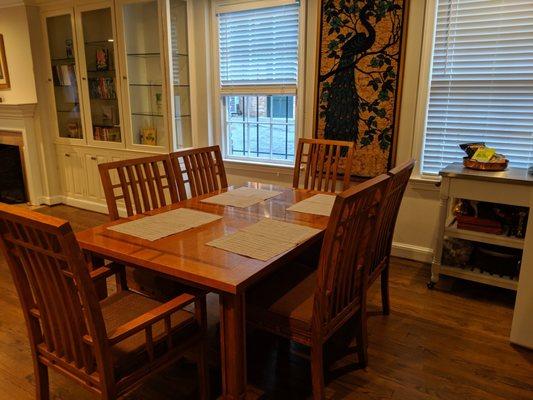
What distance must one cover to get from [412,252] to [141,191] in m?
2.15

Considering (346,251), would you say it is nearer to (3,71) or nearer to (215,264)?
(215,264)

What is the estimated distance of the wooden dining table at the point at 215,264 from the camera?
140cm

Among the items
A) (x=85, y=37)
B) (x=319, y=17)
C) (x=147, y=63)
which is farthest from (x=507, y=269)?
(x=85, y=37)

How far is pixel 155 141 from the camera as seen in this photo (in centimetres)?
408

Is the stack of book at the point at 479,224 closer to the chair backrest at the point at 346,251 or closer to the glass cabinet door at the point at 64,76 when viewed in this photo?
the chair backrest at the point at 346,251

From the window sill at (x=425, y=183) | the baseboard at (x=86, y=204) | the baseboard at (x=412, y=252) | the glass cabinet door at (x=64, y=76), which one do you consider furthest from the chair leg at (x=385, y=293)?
the glass cabinet door at (x=64, y=76)

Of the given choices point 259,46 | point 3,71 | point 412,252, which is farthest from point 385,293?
point 3,71

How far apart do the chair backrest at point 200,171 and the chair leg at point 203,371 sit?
1.09 metres

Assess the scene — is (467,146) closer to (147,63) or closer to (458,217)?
(458,217)

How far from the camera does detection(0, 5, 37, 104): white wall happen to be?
4.33 metres

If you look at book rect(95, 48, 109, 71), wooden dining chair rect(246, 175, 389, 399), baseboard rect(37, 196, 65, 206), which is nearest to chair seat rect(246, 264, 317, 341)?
wooden dining chair rect(246, 175, 389, 399)

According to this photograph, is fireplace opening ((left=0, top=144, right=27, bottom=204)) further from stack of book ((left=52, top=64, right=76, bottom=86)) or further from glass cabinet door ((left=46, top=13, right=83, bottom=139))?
stack of book ((left=52, top=64, right=76, bottom=86))

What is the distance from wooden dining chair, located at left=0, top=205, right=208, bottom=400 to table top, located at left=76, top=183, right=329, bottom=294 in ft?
0.43

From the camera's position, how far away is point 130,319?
60.7 inches
